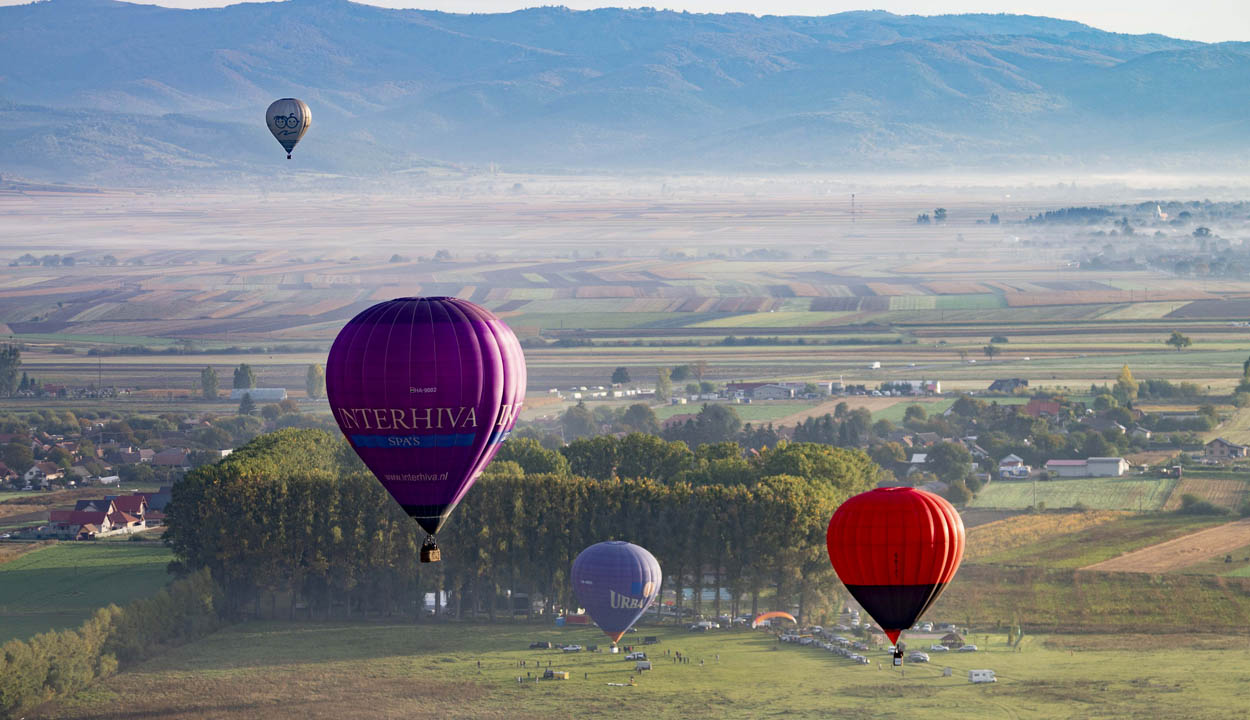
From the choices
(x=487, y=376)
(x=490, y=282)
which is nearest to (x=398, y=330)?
(x=487, y=376)

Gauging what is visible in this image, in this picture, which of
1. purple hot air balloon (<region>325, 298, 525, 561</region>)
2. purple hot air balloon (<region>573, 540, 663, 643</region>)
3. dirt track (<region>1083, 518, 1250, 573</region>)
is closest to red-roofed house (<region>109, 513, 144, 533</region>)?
purple hot air balloon (<region>573, 540, 663, 643</region>)

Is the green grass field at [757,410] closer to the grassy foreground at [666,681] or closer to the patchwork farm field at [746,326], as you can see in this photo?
the patchwork farm field at [746,326]

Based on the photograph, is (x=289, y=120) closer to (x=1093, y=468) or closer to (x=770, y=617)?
(x=1093, y=468)

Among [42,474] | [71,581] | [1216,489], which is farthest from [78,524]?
[1216,489]

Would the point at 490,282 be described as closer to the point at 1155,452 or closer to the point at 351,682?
the point at 1155,452

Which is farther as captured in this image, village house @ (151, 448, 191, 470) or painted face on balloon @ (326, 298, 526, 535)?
village house @ (151, 448, 191, 470)

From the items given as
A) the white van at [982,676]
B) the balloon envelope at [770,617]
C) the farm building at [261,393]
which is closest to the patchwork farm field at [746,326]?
the farm building at [261,393]

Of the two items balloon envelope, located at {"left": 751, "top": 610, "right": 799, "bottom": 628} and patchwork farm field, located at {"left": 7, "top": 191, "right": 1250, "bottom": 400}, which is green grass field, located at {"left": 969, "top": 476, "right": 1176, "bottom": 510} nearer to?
balloon envelope, located at {"left": 751, "top": 610, "right": 799, "bottom": 628}
